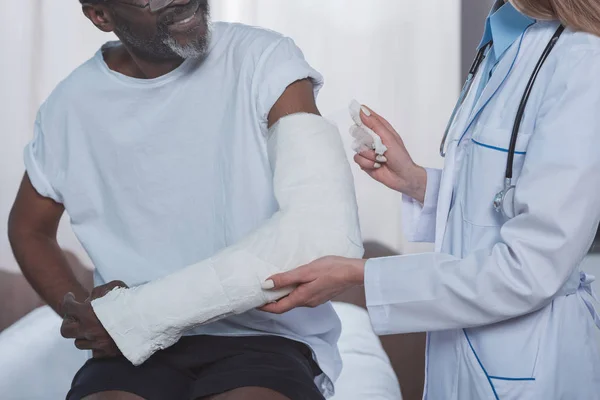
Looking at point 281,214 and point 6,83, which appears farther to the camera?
point 6,83

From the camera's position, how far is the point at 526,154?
1124 millimetres

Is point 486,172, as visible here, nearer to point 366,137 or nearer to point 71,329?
point 366,137

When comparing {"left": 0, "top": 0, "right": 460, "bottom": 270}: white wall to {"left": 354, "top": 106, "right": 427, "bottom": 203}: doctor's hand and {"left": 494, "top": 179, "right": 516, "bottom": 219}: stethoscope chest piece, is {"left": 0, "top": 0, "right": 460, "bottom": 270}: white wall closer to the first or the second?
{"left": 354, "top": 106, "right": 427, "bottom": 203}: doctor's hand

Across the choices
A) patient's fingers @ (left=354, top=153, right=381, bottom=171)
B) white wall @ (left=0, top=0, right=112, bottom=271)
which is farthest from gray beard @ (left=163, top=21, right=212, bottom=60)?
white wall @ (left=0, top=0, right=112, bottom=271)

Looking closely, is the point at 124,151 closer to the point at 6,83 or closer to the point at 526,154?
the point at 526,154

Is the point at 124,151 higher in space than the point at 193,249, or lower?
higher

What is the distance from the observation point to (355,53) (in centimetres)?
264

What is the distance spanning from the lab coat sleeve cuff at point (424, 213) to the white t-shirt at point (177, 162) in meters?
0.23

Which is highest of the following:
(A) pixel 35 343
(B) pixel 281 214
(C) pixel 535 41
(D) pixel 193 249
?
(C) pixel 535 41

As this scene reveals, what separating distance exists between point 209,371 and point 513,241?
58cm

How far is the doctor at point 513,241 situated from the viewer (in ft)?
3.54

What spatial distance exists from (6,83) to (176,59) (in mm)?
1402

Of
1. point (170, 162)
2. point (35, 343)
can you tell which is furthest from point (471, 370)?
point (35, 343)

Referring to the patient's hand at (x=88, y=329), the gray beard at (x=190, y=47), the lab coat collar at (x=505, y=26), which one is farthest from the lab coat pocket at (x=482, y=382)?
the gray beard at (x=190, y=47)
